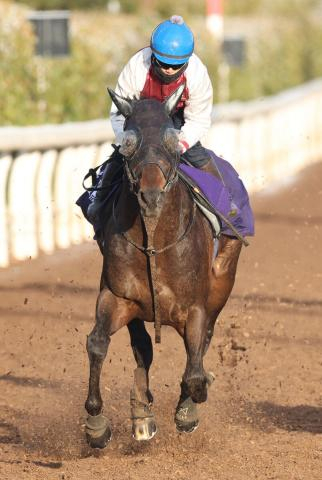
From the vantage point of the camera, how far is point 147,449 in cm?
656

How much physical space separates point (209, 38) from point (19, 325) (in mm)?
15384

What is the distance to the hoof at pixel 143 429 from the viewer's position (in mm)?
6523

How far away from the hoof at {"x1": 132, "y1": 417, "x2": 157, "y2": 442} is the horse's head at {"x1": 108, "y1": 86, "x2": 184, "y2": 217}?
4.86ft

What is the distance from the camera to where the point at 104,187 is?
653cm

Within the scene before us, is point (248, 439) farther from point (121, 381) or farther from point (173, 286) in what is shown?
point (121, 381)

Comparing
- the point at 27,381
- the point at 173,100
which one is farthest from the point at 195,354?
the point at 27,381

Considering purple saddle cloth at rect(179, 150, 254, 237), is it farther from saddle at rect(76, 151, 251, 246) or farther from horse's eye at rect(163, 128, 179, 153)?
horse's eye at rect(163, 128, 179, 153)

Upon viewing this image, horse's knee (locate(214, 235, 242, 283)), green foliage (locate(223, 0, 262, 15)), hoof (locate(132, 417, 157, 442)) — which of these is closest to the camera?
hoof (locate(132, 417, 157, 442))

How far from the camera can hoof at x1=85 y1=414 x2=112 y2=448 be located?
20.5 ft

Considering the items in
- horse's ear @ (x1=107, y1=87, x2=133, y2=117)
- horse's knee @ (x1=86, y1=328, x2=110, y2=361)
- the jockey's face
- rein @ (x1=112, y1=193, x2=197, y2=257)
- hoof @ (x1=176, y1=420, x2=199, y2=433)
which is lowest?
hoof @ (x1=176, y1=420, x2=199, y2=433)

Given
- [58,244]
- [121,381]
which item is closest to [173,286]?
Result: [121,381]

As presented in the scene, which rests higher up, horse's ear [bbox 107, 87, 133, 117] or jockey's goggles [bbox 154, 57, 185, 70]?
jockey's goggles [bbox 154, 57, 185, 70]

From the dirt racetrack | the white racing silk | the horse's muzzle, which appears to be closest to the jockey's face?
the white racing silk

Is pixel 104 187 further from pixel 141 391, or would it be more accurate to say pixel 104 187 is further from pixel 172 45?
pixel 141 391
